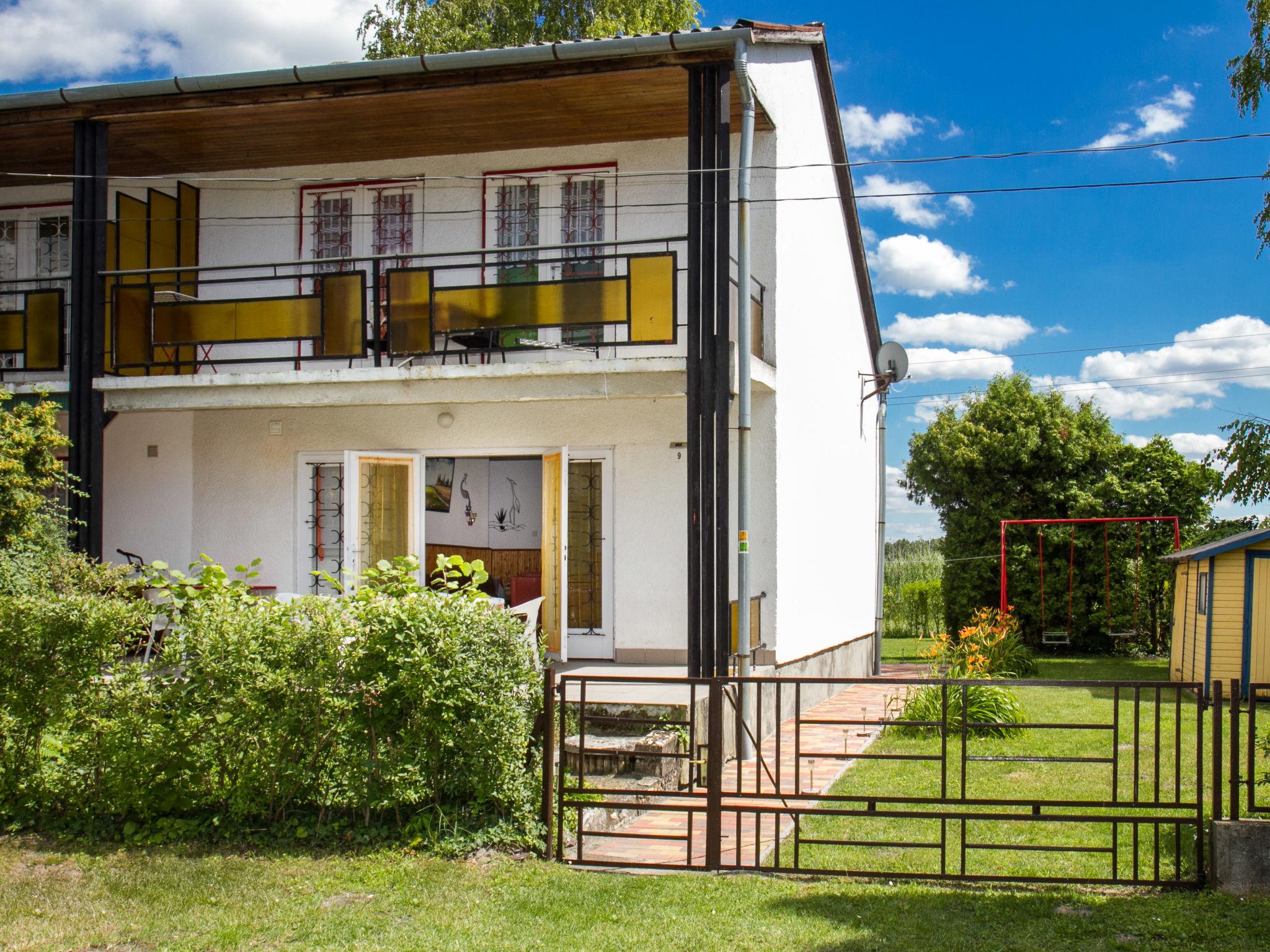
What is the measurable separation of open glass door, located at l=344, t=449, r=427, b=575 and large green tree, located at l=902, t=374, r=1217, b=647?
13.6m

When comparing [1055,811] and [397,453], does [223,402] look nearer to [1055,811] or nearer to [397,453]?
[397,453]

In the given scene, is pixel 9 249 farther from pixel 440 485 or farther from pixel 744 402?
pixel 744 402

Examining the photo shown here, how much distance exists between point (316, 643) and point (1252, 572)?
12.4m

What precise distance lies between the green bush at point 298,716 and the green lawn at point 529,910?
380 millimetres

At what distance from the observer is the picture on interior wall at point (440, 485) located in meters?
14.6

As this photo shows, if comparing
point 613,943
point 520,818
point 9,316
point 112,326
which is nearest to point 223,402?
point 112,326

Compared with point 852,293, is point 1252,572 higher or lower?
lower

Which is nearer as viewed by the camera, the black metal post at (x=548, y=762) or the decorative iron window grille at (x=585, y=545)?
the black metal post at (x=548, y=762)

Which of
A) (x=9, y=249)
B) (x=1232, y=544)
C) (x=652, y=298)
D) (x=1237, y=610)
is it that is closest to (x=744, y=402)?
(x=652, y=298)

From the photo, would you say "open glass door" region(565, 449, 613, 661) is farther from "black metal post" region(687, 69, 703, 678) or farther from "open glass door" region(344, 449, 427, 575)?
"black metal post" region(687, 69, 703, 678)

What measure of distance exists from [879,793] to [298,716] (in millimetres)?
4044

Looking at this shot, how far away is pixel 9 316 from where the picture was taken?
36.1 ft

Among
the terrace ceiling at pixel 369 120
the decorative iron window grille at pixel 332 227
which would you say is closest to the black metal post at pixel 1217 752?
the terrace ceiling at pixel 369 120

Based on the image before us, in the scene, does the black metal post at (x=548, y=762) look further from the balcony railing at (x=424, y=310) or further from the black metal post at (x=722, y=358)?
the balcony railing at (x=424, y=310)
